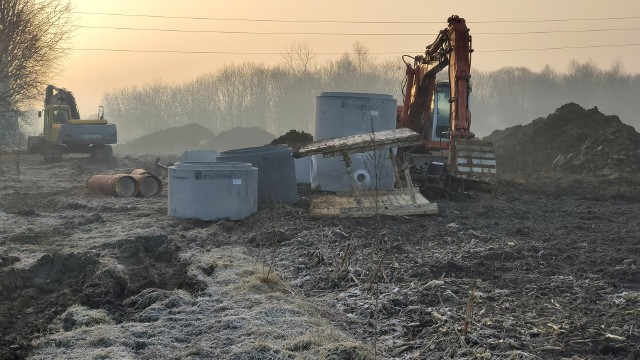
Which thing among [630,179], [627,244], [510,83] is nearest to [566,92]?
[510,83]

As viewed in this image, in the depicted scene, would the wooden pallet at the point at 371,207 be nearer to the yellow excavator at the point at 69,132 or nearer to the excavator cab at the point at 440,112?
the excavator cab at the point at 440,112

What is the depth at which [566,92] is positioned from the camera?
89438 millimetres

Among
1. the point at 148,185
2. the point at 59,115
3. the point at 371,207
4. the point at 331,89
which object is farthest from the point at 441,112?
the point at 331,89

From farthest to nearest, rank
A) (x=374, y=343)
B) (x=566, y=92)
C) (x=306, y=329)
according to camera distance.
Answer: (x=566, y=92), (x=306, y=329), (x=374, y=343)

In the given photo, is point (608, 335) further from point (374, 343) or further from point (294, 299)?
point (294, 299)

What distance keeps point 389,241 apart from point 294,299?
2657mm

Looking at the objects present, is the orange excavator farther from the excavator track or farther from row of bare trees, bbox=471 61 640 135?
row of bare trees, bbox=471 61 640 135

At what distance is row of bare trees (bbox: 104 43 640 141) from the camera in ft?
258

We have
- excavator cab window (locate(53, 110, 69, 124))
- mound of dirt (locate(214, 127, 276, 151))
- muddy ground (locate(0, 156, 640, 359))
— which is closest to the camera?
muddy ground (locate(0, 156, 640, 359))

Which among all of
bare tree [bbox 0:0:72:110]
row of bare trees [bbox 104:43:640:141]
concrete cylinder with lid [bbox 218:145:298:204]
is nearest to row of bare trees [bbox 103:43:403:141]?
row of bare trees [bbox 104:43:640:141]

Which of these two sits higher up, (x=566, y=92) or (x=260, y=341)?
(x=566, y=92)

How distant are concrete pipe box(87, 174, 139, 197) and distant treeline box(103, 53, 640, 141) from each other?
6262cm

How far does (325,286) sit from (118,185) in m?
9.27

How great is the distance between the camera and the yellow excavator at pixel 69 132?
25797 millimetres
